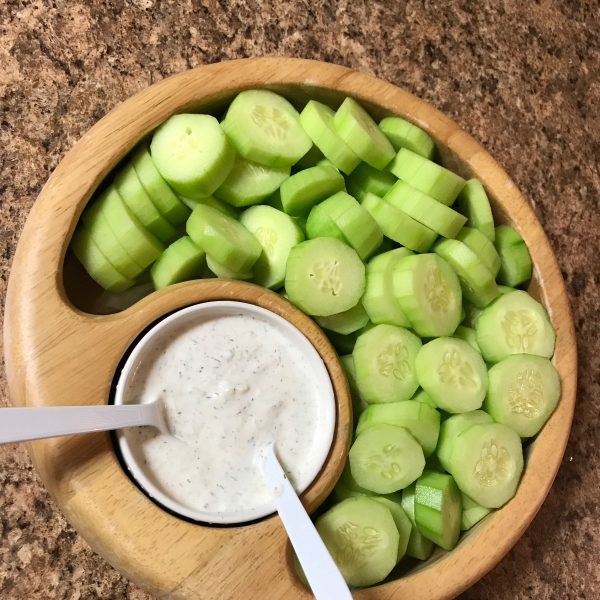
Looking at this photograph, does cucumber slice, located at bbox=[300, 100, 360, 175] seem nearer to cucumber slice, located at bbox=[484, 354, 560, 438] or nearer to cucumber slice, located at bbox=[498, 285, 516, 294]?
cucumber slice, located at bbox=[498, 285, 516, 294]

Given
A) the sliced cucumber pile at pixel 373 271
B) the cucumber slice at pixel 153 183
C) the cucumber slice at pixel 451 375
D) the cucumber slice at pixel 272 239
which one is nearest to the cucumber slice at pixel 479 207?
the sliced cucumber pile at pixel 373 271

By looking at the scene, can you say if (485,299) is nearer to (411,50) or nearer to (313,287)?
(313,287)

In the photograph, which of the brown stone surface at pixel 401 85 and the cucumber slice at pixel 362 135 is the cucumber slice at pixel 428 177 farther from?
the brown stone surface at pixel 401 85

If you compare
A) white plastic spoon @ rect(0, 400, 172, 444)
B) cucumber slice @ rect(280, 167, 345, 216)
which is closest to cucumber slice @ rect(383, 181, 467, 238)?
cucumber slice @ rect(280, 167, 345, 216)

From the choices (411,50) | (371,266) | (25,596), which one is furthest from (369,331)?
(25,596)

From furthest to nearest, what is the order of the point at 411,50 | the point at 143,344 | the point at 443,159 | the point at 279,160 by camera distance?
1. the point at 411,50
2. the point at 443,159
3. the point at 279,160
4. the point at 143,344
